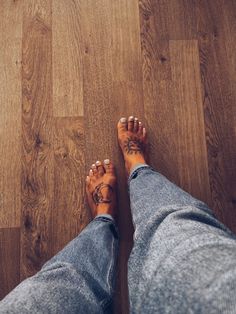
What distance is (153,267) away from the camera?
64 centimetres

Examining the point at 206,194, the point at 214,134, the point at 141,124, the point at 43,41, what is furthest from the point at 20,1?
the point at 206,194

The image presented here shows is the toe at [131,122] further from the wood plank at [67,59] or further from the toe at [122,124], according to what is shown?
the wood plank at [67,59]

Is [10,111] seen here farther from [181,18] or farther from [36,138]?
[181,18]

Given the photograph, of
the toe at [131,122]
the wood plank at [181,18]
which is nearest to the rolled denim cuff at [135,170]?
the toe at [131,122]

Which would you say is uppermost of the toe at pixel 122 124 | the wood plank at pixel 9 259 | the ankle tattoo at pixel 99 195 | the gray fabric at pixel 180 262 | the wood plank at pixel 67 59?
the wood plank at pixel 67 59

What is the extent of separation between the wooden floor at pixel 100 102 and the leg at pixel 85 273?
0.19ft

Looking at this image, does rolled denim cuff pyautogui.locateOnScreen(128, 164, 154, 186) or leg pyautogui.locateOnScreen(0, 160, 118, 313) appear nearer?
leg pyautogui.locateOnScreen(0, 160, 118, 313)

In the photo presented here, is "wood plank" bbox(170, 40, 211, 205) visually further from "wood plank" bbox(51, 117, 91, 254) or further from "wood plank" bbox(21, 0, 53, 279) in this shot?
"wood plank" bbox(21, 0, 53, 279)

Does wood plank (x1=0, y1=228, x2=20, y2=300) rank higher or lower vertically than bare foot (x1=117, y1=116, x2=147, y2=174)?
lower

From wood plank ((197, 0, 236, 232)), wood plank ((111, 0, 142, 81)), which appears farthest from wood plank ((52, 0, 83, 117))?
wood plank ((197, 0, 236, 232))

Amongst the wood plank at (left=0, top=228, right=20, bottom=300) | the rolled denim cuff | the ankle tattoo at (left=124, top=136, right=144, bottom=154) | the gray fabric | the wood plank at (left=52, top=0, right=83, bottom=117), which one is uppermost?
the wood plank at (left=52, top=0, right=83, bottom=117)

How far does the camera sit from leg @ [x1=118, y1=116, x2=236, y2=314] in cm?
53

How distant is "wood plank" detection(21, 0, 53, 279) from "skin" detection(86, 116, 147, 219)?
137 mm

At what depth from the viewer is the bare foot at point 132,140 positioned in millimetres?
1096
